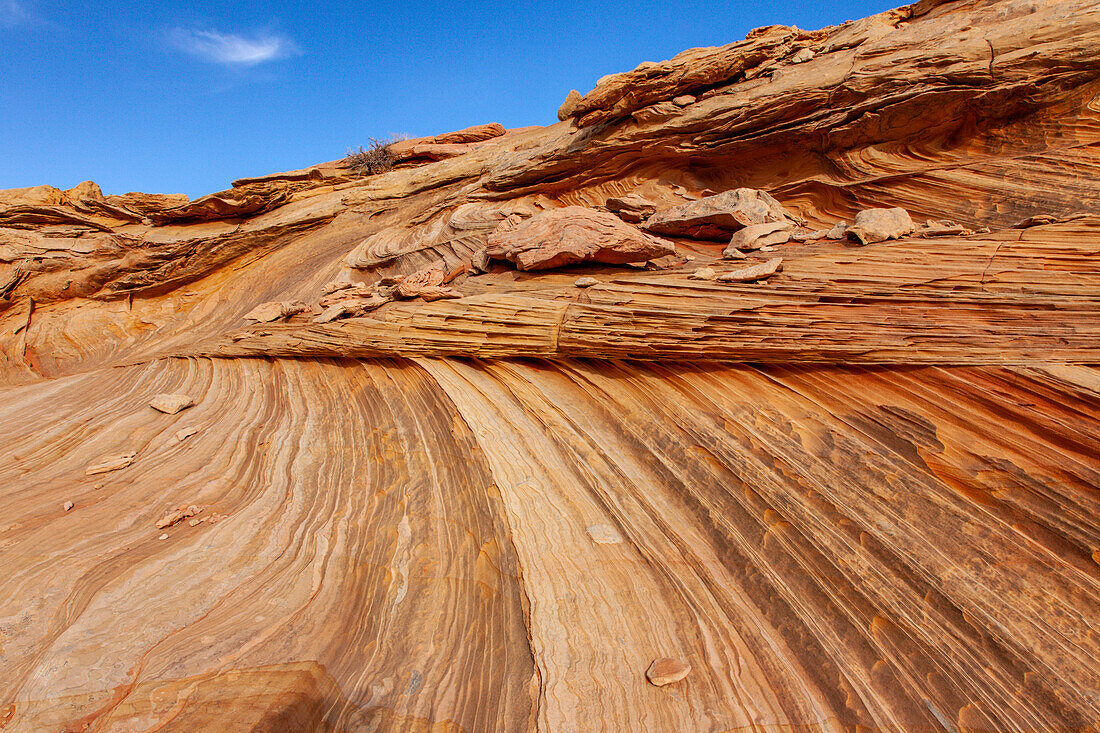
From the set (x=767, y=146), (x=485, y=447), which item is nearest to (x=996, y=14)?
(x=767, y=146)

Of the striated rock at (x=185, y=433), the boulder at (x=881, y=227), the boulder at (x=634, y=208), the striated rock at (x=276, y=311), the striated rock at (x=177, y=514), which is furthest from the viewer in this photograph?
the striated rock at (x=276, y=311)

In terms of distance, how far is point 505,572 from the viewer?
4.24 meters

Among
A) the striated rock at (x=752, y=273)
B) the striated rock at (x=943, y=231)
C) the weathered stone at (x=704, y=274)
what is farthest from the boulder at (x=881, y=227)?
the weathered stone at (x=704, y=274)

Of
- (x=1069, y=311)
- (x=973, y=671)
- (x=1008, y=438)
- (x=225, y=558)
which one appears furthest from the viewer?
(x=225, y=558)

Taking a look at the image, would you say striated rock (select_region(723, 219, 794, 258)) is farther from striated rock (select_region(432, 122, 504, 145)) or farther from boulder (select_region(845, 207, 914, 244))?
striated rock (select_region(432, 122, 504, 145))

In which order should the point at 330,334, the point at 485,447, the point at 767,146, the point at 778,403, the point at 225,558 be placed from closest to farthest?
the point at 225,558 → the point at 778,403 → the point at 485,447 → the point at 330,334 → the point at 767,146

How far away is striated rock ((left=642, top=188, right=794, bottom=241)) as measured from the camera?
798 cm

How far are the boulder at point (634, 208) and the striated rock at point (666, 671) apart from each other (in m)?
8.02

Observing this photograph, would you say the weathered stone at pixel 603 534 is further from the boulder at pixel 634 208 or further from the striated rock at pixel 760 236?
the boulder at pixel 634 208

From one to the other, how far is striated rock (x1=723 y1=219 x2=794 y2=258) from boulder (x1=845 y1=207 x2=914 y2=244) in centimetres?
99

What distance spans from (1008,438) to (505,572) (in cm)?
432

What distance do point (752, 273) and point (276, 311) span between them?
31.4 ft

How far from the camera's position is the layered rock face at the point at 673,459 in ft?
10.7

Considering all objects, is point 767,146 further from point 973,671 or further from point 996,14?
point 973,671
